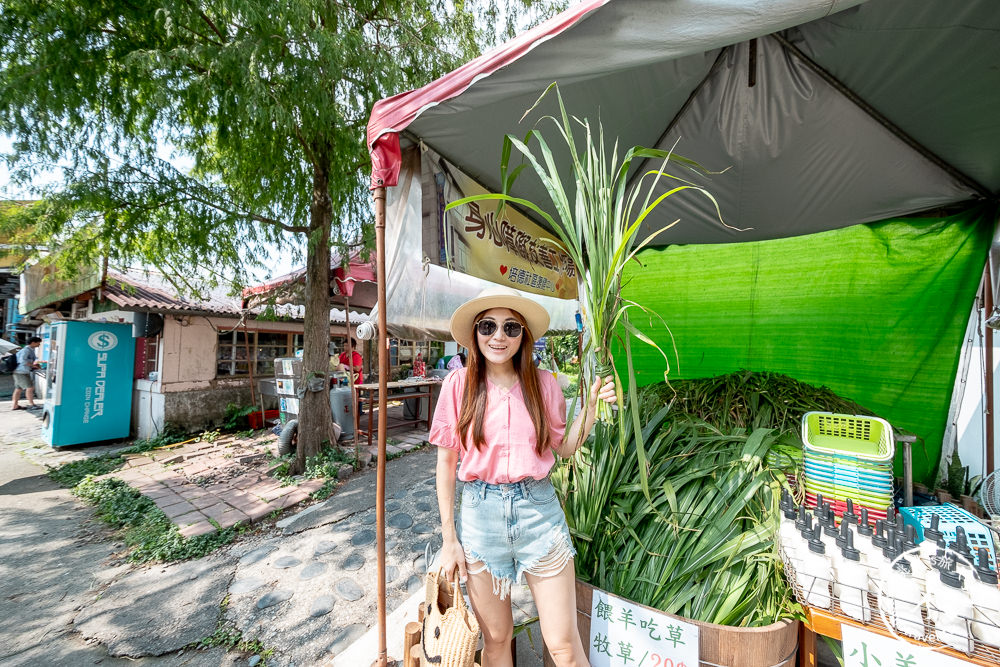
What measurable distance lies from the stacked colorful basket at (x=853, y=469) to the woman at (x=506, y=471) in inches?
42.4

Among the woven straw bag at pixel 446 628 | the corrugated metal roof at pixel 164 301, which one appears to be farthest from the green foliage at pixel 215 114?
the woven straw bag at pixel 446 628

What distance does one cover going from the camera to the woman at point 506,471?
141 cm

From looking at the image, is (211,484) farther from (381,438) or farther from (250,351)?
(381,438)

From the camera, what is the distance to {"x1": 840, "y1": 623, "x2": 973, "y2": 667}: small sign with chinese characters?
108 centimetres

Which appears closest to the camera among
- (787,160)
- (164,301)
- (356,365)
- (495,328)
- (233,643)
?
(495,328)

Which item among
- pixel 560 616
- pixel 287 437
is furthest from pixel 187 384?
pixel 560 616

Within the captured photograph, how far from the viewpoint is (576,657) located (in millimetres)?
1405

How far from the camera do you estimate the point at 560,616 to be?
1392 millimetres

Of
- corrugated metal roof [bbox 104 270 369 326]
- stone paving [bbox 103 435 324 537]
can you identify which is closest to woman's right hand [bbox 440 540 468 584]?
stone paving [bbox 103 435 324 537]

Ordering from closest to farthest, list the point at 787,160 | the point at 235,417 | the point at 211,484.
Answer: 1. the point at 787,160
2. the point at 211,484
3. the point at 235,417

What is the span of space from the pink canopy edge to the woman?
77 cm

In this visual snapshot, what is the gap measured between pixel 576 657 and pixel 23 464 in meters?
8.50

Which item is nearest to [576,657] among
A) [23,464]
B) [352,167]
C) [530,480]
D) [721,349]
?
[530,480]

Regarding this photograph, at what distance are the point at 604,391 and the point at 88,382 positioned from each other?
902 cm
